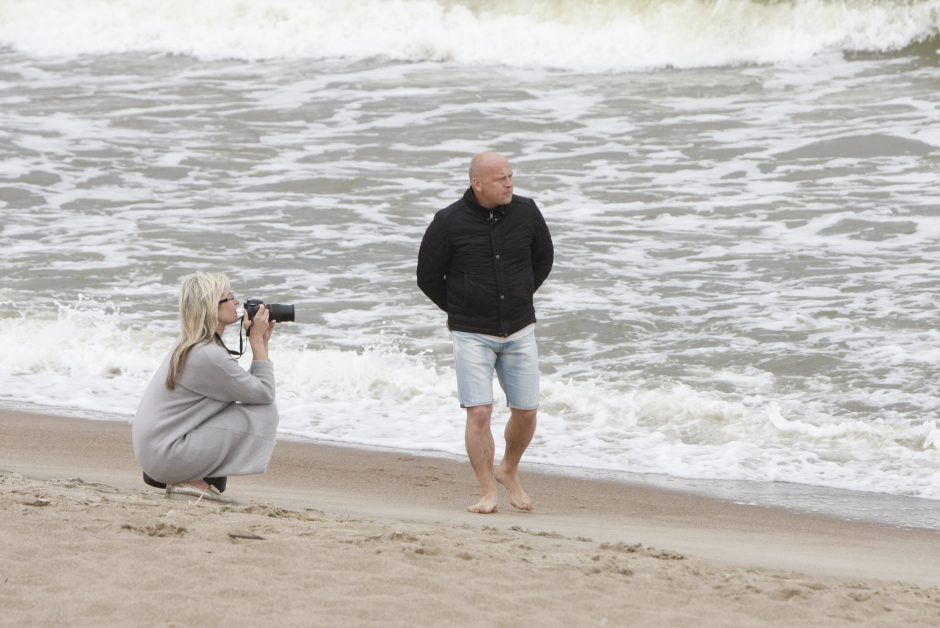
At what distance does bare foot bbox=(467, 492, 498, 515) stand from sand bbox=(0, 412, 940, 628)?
0.06 meters

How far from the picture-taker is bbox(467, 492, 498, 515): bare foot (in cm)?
619

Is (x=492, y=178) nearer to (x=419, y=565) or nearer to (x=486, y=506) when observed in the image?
(x=486, y=506)

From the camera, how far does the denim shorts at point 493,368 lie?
6.16 m

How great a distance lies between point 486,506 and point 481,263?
114cm

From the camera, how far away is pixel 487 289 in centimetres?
612

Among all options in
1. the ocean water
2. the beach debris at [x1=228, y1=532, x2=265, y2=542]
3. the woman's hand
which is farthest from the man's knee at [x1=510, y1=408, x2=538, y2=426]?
the beach debris at [x1=228, y1=532, x2=265, y2=542]

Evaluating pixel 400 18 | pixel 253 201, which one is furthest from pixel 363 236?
pixel 400 18

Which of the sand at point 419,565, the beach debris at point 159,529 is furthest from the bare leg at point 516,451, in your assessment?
the beach debris at point 159,529

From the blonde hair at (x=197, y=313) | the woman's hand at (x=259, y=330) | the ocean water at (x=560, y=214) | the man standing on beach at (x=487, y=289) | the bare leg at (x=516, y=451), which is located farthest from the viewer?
Answer: the ocean water at (x=560, y=214)

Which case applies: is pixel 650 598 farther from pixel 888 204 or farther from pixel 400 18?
pixel 400 18

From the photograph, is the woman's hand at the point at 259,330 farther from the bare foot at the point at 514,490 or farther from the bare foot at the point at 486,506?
the bare foot at the point at 514,490

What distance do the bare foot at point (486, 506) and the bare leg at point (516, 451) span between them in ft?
0.53

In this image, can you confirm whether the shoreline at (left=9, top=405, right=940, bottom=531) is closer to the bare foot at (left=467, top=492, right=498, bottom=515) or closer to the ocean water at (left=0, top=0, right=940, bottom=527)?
the ocean water at (left=0, top=0, right=940, bottom=527)

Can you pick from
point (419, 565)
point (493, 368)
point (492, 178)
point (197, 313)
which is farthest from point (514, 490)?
point (419, 565)
